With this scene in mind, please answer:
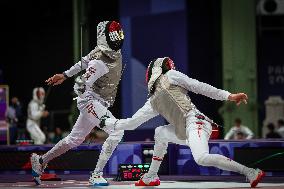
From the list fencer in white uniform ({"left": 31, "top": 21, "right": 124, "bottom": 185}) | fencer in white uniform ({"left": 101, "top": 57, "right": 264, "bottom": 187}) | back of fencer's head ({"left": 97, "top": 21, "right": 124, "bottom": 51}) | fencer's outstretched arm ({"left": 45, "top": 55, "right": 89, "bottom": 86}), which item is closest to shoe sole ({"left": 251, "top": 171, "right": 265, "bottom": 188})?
fencer in white uniform ({"left": 101, "top": 57, "right": 264, "bottom": 187})

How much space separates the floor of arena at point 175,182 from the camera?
810 cm

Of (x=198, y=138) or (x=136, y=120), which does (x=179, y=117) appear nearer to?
(x=198, y=138)

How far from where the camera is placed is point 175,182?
8.83 metres

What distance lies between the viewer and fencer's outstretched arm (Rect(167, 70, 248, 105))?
7250 mm

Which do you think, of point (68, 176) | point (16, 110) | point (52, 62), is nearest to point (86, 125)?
point (68, 176)

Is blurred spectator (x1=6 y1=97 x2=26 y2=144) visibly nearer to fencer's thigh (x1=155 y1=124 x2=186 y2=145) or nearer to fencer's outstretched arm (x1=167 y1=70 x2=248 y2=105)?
fencer's thigh (x1=155 y1=124 x2=186 y2=145)

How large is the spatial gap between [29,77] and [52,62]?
810mm

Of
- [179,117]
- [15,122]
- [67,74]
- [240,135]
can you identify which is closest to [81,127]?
[67,74]

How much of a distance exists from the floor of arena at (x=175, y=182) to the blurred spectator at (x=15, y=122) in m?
5.59

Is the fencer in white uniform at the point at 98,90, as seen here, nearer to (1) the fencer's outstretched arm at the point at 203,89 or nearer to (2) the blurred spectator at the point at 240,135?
(1) the fencer's outstretched arm at the point at 203,89

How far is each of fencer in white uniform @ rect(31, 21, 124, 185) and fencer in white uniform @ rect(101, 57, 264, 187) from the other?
326 mm

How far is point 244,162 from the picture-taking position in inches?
384

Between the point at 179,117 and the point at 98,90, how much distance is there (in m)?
1.30

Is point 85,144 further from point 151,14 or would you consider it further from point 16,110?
point 151,14
